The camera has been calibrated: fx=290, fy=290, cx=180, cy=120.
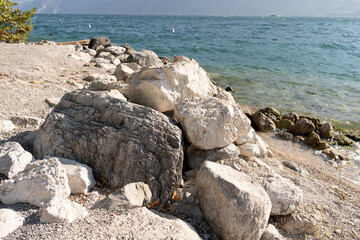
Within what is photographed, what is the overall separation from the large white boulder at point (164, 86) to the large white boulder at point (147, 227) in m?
1.80

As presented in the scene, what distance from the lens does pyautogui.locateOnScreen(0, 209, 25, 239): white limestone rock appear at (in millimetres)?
2277

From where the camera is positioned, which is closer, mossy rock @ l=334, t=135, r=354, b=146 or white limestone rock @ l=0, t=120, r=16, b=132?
white limestone rock @ l=0, t=120, r=16, b=132

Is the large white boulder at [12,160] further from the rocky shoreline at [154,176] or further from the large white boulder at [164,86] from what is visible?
the large white boulder at [164,86]

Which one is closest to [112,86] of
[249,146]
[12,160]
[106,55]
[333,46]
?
[12,160]

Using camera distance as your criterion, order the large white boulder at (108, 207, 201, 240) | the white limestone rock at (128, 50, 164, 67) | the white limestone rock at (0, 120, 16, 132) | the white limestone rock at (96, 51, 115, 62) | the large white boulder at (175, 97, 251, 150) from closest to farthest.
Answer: the large white boulder at (108, 207, 201, 240), the large white boulder at (175, 97, 251, 150), the white limestone rock at (0, 120, 16, 132), the white limestone rock at (128, 50, 164, 67), the white limestone rock at (96, 51, 115, 62)

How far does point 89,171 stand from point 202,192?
4.13 ft

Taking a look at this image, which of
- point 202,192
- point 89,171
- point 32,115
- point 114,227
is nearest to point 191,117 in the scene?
point 202,192

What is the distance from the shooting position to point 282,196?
334 cm

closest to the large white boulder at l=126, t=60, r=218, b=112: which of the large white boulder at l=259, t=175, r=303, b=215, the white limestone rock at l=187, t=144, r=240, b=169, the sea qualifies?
the white limestone rock at l=187, t=144, r=240, b=169

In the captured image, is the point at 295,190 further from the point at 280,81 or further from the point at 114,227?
the point at 280,81

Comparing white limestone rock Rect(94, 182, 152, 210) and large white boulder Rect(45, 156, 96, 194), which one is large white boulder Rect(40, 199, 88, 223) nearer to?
white limestone rock Rect(94, 182, 152, 210)

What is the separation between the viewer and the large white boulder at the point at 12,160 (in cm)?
301

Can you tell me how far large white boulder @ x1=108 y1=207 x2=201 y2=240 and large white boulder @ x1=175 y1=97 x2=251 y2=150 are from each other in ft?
4.12

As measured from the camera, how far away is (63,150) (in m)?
3.39
